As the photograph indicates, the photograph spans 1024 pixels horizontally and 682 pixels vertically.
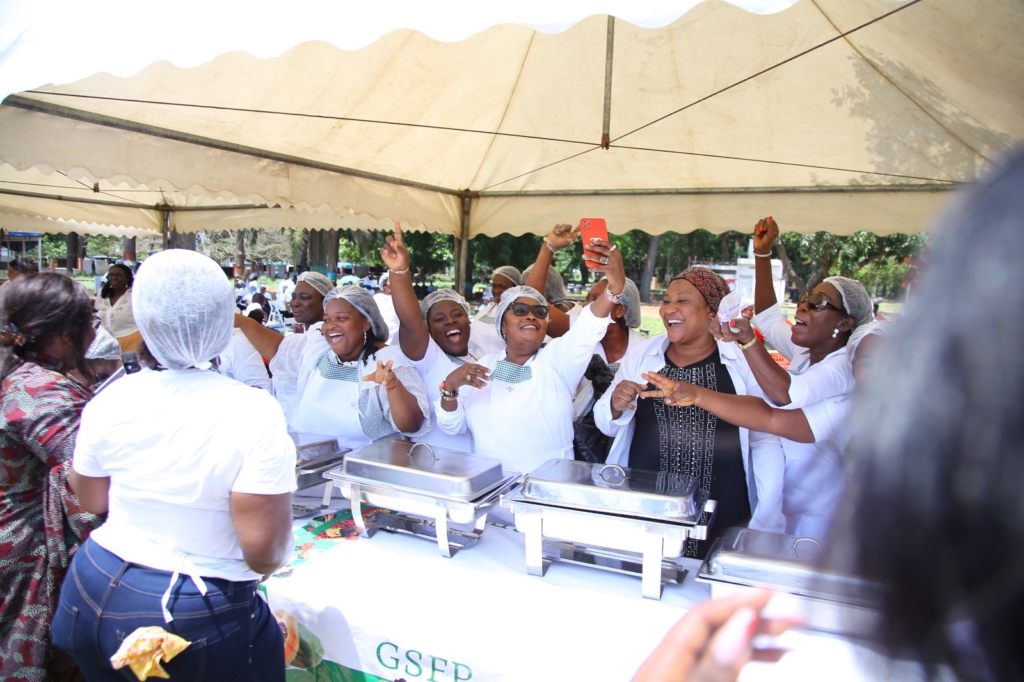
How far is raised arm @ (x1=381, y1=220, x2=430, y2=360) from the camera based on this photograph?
9.46 ft

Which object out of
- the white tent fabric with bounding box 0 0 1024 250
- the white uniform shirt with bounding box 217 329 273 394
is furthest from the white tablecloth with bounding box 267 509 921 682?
the white tent fabric with bounding box 0 0 1024 250

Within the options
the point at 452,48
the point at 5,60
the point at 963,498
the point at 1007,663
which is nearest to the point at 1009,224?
the point at 963,498

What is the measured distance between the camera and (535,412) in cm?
247

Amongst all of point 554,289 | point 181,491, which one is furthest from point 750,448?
point 554,289

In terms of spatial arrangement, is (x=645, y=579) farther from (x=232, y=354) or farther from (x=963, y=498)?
(x=232, y=354)

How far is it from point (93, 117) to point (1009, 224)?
10.5 ft

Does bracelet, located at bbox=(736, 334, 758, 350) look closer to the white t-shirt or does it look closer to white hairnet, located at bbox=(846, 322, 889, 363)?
white hairnet, located at bbox=(846, 322, 889, 363)

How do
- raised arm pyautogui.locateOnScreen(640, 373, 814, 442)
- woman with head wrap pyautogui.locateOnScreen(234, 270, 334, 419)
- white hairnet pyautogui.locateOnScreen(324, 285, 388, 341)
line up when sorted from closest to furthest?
raised arm pyautogui.locateOnScreen(640, 373, 814, 442) → white hairnet pyautogui.locateOnScreen(324, 285, 388, 341) → woman with head wrap pyautogui.locateOnScreen(234, 270, 334, 419)

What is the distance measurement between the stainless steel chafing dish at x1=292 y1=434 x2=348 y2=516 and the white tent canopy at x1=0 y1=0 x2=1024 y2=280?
1595 mm

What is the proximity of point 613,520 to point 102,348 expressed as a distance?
6.33 ft

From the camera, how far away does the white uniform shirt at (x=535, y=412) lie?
246cm

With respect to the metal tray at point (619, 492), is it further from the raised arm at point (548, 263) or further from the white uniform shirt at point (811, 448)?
the raised arm at point (548, 263)

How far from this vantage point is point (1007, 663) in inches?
14.6

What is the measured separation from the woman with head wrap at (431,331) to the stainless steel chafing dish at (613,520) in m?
0.91
